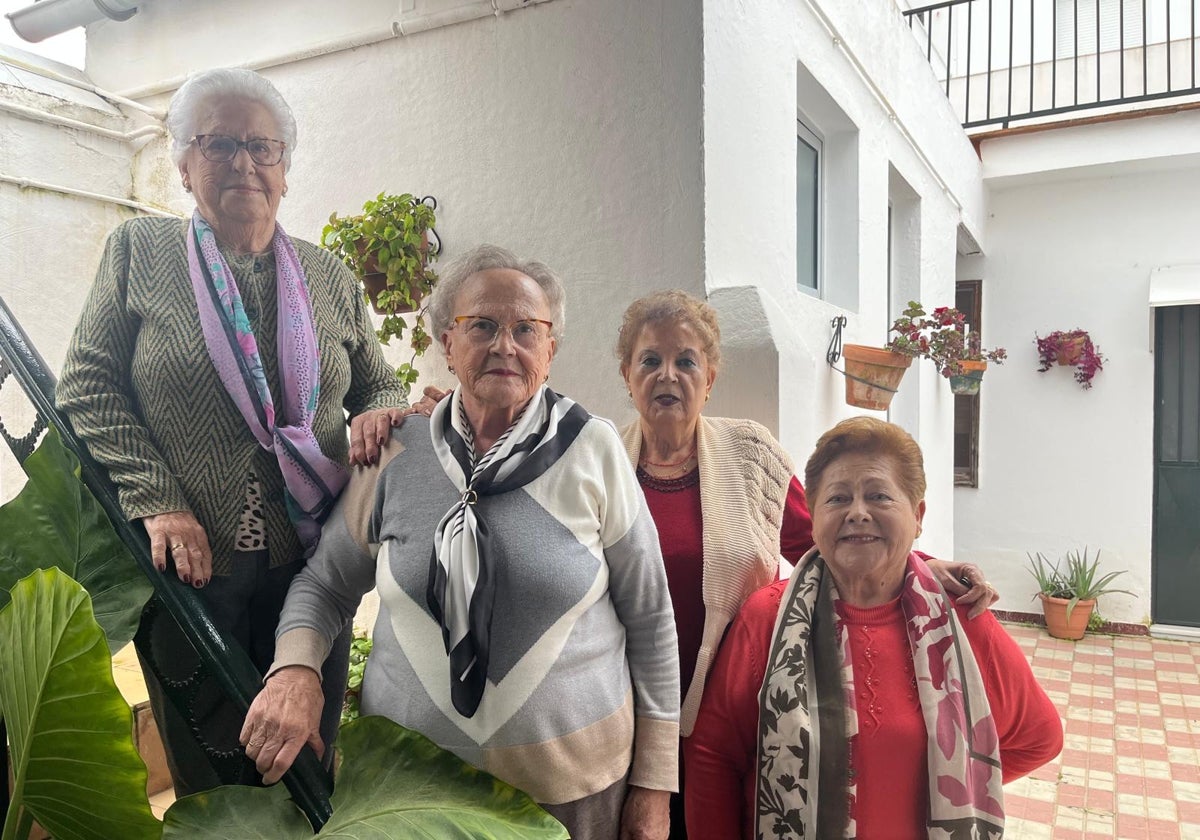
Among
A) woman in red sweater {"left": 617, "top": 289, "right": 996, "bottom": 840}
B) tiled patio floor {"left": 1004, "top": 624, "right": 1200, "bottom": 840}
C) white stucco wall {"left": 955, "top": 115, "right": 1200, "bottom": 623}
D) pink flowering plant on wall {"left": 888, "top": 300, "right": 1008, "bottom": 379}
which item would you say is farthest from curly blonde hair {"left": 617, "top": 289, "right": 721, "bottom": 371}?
white stucco wall {"left": 955, "top": 115, "right": 1200, "bottom": 623}

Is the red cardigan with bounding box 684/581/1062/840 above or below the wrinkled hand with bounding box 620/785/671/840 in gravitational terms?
above

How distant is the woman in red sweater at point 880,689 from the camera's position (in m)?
1.06

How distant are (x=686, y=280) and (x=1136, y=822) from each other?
295 cm

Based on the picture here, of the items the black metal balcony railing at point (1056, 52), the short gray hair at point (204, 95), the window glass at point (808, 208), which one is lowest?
the short gray hair at point (204, 95)

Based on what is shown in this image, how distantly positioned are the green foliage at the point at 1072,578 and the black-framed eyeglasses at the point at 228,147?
587 centimetres

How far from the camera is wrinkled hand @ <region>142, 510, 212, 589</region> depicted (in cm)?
108

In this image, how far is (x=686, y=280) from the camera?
6.26 ft

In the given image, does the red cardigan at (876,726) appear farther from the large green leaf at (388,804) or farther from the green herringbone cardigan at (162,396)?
the green herringbone cardigan at (162,396)

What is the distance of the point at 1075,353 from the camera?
17.7ft

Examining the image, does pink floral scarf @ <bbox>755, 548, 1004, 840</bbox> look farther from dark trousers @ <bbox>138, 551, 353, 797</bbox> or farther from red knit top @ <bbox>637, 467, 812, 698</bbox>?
dark trousers @ <bbox>138, 551, 353, 797</bbox>

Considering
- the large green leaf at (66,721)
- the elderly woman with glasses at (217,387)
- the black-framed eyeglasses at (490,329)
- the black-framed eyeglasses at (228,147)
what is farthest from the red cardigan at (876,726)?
the black-framed eyeglasses at (228,147)

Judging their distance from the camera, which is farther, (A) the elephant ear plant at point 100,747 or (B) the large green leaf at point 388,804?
(B) the large green leaf at point 388,804

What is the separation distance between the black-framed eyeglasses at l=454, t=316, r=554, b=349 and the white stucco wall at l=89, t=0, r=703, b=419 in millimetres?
855

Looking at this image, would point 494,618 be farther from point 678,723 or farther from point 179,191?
point 179,191
